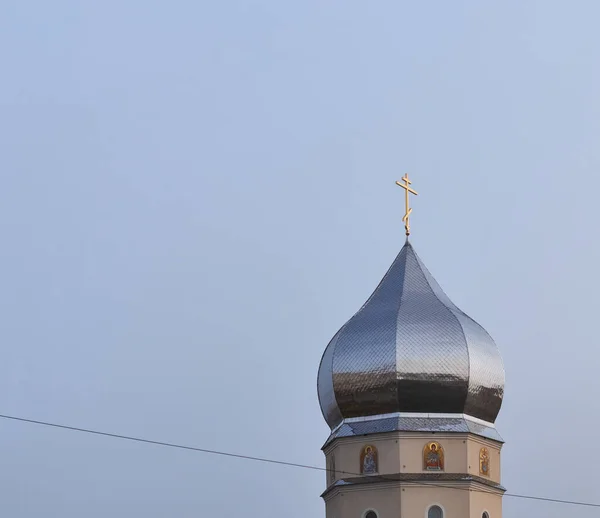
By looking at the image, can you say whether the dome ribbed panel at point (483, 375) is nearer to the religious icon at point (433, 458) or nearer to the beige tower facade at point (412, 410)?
the beige tower facade at point (412, 410)

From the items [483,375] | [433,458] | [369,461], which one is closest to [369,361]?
[369,461]

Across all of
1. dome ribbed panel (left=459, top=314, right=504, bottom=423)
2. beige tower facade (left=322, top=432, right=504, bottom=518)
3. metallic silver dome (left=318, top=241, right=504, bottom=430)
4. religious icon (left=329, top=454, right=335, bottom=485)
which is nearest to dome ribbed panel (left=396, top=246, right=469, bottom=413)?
metallic silver dome (left=318, top=241, right=504, bottom=430)

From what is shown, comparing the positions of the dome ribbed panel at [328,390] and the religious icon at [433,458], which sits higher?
the dome ribbed panel at [328,390]

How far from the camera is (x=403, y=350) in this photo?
38312 millimetres

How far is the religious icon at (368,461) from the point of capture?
3753 centimetres

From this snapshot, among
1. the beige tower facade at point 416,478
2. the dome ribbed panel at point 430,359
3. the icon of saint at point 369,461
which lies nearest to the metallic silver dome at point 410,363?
the dome ribbed panel at point 430,359

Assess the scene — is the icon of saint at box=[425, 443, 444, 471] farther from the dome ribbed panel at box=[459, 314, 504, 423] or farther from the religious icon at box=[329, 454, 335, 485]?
the religious icon at box=[329, 454, 335, 485]

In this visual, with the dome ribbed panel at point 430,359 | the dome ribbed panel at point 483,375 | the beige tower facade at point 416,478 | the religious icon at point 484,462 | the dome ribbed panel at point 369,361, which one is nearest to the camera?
the beige tower facade at point 416,478

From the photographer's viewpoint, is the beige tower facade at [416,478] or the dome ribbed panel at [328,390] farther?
the dome ribbed panel at [328,390]

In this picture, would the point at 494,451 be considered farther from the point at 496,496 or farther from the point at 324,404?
the point at 324,404

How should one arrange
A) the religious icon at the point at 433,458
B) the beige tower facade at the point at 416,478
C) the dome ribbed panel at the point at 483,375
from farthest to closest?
the dome ribbed panel at the point at 483,375 < the religious icon at the point at 433,458 < the beige tower facade at the point at 416,478

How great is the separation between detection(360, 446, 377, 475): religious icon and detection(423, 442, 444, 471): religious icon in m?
0.97

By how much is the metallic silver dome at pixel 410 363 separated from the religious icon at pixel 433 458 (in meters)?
0.82

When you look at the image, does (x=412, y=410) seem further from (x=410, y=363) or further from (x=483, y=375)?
(x=483, y=375)
